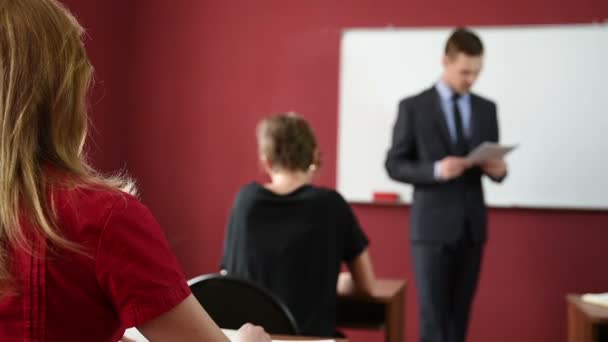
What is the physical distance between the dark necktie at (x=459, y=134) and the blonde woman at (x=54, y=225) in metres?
2.61

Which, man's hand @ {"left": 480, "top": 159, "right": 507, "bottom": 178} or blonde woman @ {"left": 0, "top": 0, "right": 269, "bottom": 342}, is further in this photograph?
man's hand @ {"left": 480, "top": 159, "right": 507, "bottom": 178}

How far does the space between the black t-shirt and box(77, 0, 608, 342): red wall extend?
2143 mm

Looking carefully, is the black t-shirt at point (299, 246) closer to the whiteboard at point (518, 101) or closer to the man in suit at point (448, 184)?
the man in suit at point (448, 184)

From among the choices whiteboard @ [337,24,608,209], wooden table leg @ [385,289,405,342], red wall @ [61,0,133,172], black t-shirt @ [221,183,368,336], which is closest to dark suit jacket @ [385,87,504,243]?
wooden table leg @ [385,289,405,342]

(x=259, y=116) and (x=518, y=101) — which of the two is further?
(x=259, y=116)

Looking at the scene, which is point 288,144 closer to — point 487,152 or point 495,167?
point 487,152

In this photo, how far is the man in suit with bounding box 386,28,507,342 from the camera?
3.28 m

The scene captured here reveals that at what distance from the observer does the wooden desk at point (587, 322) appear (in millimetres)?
2105

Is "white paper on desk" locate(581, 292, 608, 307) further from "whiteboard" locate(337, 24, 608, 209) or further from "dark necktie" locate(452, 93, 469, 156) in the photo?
"whiteboard" locate(337, 24, 608, 209)

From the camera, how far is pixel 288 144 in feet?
8.25

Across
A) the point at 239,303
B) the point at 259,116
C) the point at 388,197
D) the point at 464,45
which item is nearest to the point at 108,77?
the point at 259,116

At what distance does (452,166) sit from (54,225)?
8.14 feet

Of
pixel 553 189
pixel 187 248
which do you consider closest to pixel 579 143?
pixel 553 189

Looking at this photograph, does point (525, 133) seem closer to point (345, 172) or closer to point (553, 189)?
point (553, 189)
